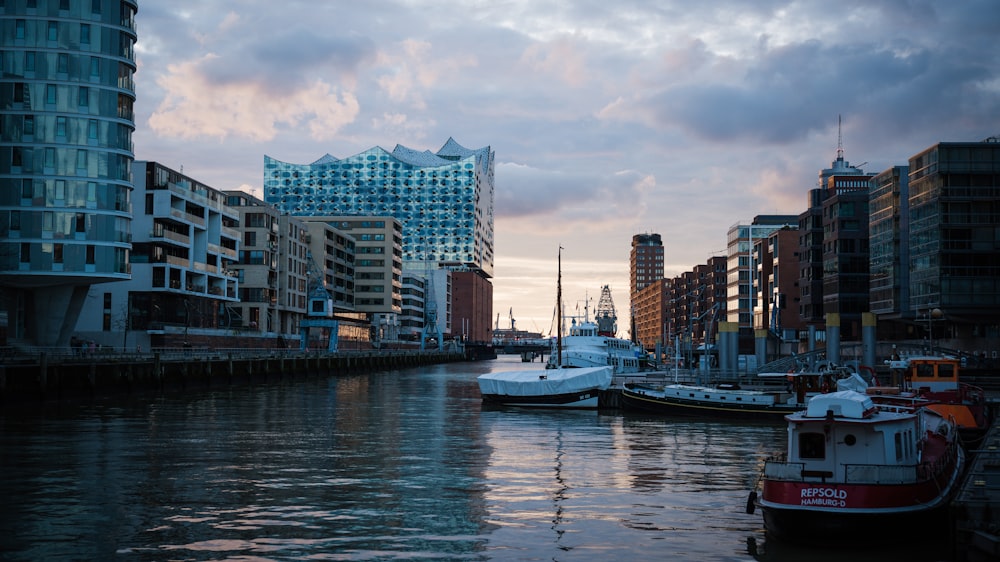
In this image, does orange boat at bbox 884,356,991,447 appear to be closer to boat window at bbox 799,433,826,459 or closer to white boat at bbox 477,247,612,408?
boat window at bbox 799,433,826,459

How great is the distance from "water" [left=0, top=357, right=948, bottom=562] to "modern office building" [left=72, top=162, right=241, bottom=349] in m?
62.5

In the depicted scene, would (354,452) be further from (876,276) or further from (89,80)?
(876,276)

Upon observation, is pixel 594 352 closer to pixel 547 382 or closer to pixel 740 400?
pixel 547 382

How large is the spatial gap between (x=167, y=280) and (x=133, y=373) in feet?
150

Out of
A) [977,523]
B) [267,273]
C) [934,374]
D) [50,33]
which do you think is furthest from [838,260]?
[977,523]

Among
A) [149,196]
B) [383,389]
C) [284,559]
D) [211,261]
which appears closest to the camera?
[284,559]

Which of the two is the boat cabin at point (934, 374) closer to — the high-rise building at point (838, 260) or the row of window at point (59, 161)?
the row of window at point (59, 161)

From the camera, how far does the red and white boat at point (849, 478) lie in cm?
2491

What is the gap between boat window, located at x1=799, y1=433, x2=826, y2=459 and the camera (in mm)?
26766

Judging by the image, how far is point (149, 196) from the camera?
408ft

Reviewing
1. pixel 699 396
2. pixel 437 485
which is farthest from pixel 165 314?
pixel 437 485

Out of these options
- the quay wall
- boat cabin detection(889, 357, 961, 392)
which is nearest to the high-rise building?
the quay wall

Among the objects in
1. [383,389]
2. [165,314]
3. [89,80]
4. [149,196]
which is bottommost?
[383,389]

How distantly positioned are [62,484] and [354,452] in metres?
13.7
